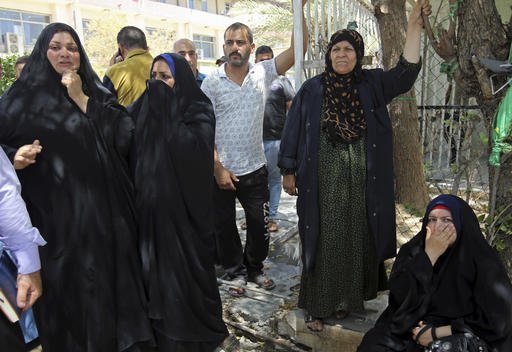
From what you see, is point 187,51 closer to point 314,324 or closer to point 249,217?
point 249,217

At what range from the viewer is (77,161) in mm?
2176

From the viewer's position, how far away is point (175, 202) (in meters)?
2.35

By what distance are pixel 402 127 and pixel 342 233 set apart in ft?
7.06

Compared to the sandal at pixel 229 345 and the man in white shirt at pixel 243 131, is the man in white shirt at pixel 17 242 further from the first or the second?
the man in white shirt at pixel 243 131

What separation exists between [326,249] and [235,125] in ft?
3.99

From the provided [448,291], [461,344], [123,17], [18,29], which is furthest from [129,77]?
[123,17]

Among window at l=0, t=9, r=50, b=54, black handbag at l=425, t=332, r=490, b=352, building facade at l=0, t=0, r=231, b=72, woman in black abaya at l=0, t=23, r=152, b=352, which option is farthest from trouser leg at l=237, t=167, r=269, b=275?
window at l=0, t=9, r=50, b=54

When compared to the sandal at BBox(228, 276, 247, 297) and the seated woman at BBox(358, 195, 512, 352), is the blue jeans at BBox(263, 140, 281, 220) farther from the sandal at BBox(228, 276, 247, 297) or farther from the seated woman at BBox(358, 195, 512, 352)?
the seated woman at BBox(358, 195, 512, 352)

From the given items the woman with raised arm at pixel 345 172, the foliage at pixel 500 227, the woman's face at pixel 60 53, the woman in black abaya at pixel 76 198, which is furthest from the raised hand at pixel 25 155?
the foliage at pixel 500 227

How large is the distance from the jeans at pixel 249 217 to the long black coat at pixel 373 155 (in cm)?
81

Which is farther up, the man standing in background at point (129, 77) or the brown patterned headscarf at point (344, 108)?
the man standing in background at point (129, 77)

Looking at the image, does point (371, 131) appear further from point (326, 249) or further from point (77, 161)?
point (77, 161)

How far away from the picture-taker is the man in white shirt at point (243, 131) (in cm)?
331

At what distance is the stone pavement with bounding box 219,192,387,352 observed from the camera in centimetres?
270
